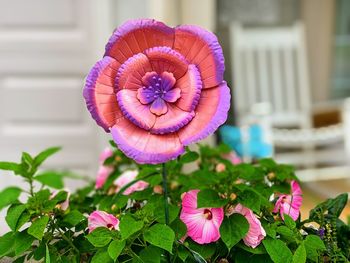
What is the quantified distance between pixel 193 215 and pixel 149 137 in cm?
11

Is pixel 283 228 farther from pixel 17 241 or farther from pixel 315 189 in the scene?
pixel 315 189

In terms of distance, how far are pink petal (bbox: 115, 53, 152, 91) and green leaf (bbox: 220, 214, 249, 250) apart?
0.17 m

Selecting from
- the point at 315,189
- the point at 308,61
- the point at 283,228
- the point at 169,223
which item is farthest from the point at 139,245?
the point at 308,61

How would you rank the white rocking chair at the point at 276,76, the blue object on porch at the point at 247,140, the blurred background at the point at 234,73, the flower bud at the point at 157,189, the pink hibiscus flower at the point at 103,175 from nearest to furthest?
the flower bud at the point at 157,189 → the pink hibiscus flower at the point at 103,175 → the blurred background at the point at 234,73 → the blue object on porch at the point at 247,140 → the white rocking chair at the point at 276,76

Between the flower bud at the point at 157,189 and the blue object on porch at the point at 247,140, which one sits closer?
the flower bud at the point at 157,189

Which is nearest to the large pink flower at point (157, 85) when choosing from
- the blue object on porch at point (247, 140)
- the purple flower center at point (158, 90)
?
the purple flower center at point (158, 90)

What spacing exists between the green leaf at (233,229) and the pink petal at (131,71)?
0.55 feet

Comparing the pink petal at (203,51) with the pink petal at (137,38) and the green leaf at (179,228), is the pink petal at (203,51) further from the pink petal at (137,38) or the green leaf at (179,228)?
the green leaf at (179,228)

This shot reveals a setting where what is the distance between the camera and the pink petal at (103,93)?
0.53 metres

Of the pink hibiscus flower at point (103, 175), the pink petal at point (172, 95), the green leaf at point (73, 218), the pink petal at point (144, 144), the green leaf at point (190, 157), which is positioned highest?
the pink petal at point (172, 95)

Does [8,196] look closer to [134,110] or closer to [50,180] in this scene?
[50,180]

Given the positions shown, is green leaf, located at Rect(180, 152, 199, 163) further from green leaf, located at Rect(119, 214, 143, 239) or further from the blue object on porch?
the blue object on porch

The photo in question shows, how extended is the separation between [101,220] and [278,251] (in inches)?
7.0

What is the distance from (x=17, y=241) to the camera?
23.5 inches
